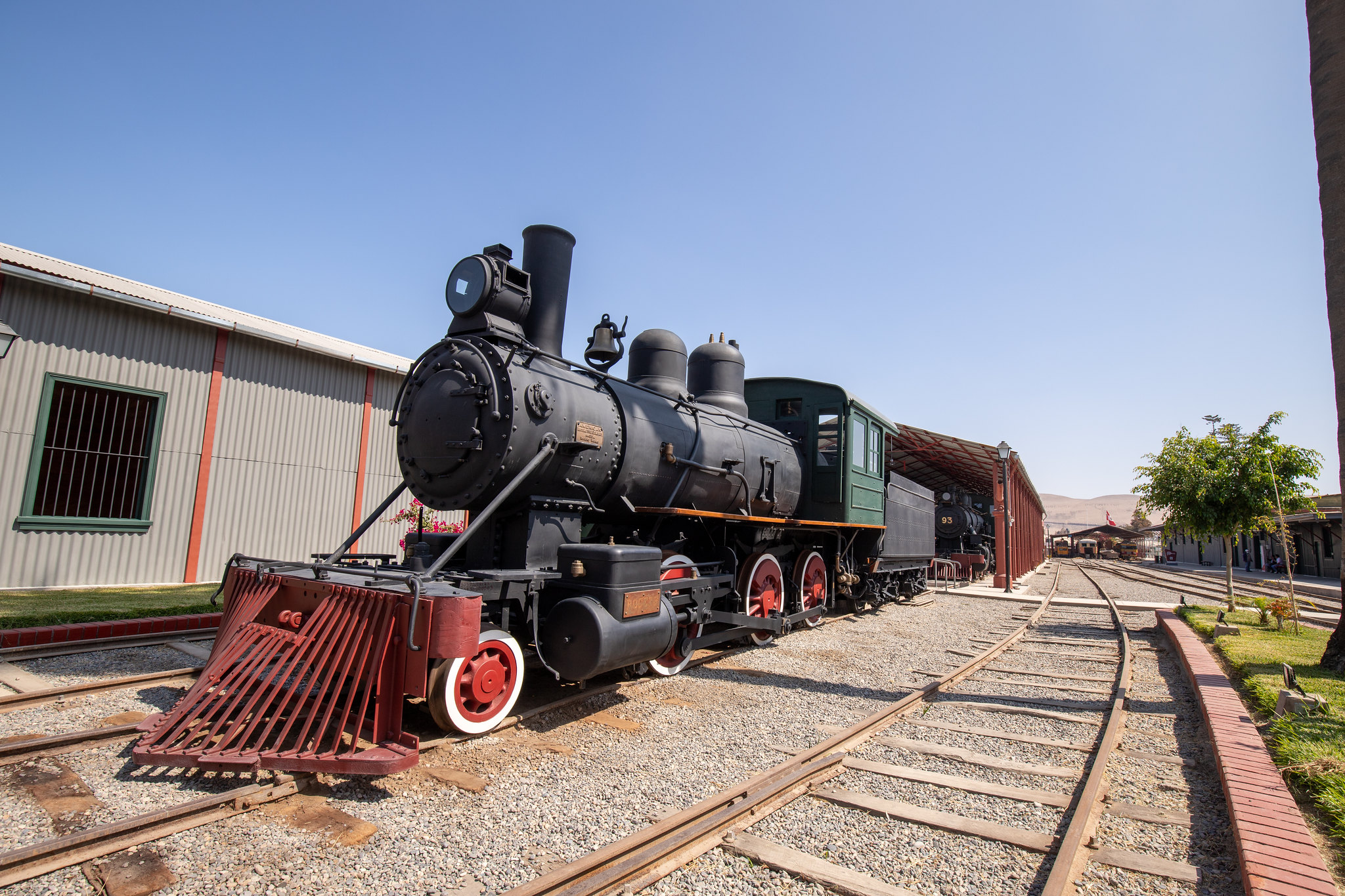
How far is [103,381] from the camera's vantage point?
34.3 ft

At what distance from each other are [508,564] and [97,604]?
6.81 m

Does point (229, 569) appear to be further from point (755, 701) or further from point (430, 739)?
point (755, 701)

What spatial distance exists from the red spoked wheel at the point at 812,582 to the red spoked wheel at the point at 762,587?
495mm

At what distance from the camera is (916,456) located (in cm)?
2150

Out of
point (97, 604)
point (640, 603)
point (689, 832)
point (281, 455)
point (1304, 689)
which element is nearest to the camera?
point (689, 832)

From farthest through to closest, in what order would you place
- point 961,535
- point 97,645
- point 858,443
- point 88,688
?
point 961,535 → point 858,443 → point 97,645 → point 88,688

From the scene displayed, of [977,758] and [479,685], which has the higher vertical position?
[479,685]

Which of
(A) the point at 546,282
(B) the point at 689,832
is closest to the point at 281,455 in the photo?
(A) the point at 546,282

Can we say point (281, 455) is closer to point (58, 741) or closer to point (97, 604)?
point (97, 604)

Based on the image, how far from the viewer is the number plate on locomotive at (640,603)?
15.9ft

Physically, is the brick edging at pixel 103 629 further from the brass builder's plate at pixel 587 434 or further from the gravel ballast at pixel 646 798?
the brass builder's plate at pixel 587 434

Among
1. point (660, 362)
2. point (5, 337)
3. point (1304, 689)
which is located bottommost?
point (1304, 689)

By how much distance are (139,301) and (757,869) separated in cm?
1229

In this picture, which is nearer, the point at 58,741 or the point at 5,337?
the point at 58,741
